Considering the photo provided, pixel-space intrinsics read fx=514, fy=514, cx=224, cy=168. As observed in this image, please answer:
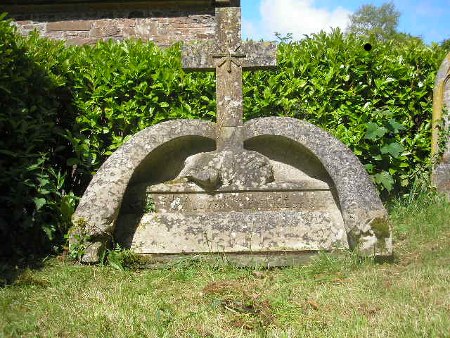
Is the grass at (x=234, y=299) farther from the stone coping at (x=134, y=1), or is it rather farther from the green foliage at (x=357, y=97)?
the stone coping at (x=134, y=1)

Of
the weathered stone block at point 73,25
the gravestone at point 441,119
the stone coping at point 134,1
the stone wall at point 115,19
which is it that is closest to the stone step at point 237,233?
the gravestone at point 441,119

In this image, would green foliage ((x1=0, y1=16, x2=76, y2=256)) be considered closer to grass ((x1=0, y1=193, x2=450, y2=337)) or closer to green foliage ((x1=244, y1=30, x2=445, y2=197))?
grass ((x1=0, y1=193, x2=450, y2=337))

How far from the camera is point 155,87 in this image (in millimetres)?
5656

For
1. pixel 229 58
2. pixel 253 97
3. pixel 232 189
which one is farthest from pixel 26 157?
pixel 253 97

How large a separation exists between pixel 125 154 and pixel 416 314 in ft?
8.60

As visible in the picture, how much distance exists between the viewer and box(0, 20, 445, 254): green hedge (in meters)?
5.47

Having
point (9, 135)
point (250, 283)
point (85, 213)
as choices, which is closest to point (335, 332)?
point (250, 283)

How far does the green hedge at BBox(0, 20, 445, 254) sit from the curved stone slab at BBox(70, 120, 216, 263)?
35.9 inches

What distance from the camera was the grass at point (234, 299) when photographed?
2934 mm

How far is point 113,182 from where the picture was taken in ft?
14.0

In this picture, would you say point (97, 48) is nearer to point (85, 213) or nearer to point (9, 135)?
point (9, 135)

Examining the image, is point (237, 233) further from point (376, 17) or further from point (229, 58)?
point (376, 17)

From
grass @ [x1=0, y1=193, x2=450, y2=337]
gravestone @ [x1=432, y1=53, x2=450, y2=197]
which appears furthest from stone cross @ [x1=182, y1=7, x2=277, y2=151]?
gravestone @ [x1=432, y1=53, x2=450, y2=197]

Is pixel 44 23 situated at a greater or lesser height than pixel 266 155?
greater
